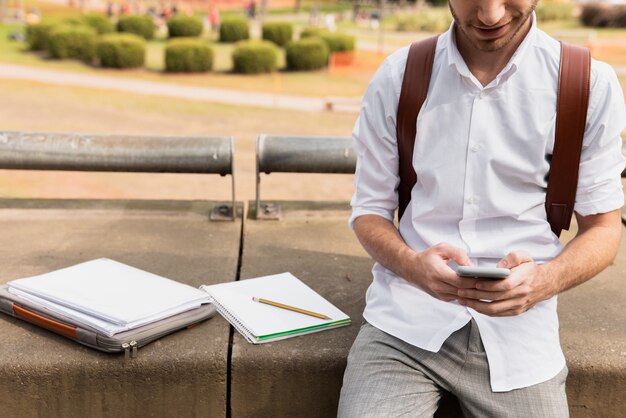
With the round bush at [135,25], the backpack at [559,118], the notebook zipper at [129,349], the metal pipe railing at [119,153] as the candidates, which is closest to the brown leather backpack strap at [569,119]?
the backpack at [559,118]

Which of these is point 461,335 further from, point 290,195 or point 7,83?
point 7,83

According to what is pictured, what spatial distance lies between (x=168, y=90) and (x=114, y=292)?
16.0 m

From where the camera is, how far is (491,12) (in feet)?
6.89

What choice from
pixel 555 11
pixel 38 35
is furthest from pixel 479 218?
pixel 555 11

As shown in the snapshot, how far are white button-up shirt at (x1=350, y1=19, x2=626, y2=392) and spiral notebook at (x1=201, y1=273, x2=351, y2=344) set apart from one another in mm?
354

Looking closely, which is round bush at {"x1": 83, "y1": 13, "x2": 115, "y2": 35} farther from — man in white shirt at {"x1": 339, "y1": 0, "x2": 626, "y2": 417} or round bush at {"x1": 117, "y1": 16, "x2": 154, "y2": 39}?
man in white shirt at {"x1": 339, "y1": 0, "x2": 626, "y2": 417}

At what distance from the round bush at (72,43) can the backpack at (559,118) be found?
21.6m

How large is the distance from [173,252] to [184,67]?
1851cm

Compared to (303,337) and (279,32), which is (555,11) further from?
(303,337)

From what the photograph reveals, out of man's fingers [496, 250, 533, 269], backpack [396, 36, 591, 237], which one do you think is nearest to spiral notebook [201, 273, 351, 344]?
backpack [396, 36, 591, 237]

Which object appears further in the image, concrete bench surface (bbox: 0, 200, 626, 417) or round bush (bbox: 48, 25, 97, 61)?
round bush (bbox: 48, 25, 97, 61)

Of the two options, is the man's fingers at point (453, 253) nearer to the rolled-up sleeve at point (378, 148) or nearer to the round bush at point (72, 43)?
the rolled-up sleeve at point (378, 148)

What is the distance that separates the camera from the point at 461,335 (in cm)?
227

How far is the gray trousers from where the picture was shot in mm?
2154
